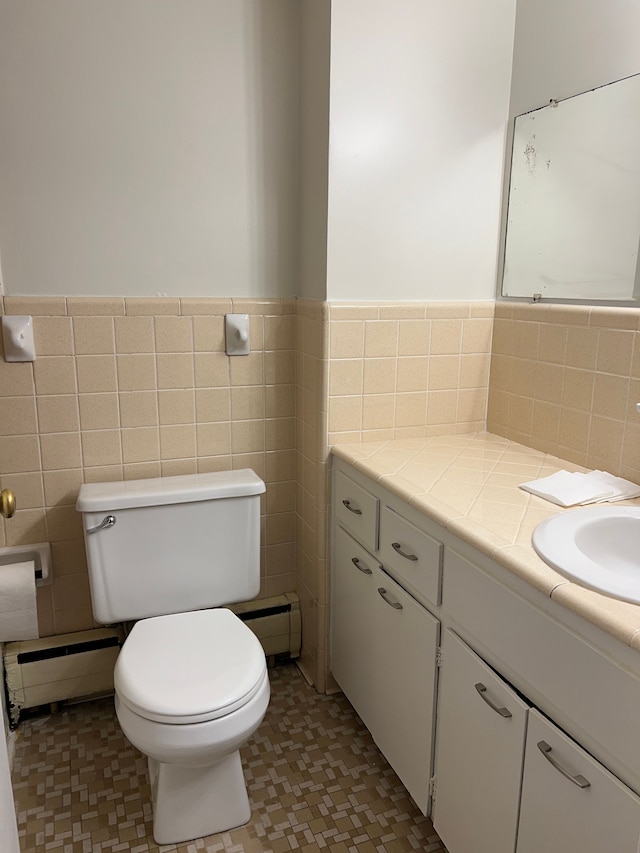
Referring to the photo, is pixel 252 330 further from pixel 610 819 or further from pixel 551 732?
pixel 610 819

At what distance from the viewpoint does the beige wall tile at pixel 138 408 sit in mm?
1984

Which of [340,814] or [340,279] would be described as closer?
[340,814]

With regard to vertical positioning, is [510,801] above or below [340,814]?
above

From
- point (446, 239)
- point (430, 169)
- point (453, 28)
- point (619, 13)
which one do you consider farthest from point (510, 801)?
point (453, 28)

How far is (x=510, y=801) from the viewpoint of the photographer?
123 cm

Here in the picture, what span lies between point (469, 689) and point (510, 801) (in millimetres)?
209

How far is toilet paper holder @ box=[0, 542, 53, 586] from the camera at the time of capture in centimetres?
193

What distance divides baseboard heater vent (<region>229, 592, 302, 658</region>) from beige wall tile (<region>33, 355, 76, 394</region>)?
3.01 ft

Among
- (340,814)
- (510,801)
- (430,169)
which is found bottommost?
(340,814)

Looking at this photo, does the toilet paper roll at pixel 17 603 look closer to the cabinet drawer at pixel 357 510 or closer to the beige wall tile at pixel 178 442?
the beige wall tile at pixel 178 442

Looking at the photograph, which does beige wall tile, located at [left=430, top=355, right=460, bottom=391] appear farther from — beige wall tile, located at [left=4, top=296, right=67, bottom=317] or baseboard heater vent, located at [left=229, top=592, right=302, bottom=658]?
beige wall tile, located at [left=4, top=296, right=67, bottom=317]

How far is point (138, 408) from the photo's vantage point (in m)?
2.00

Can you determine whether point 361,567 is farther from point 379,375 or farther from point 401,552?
point 379,375

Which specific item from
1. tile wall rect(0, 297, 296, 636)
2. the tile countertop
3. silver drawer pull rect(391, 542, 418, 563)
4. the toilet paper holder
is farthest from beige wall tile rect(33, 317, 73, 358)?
silver drawer pull rect(391, 542, 418, 563)
